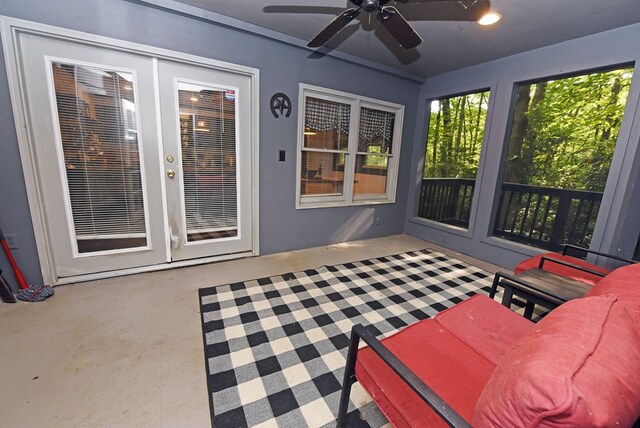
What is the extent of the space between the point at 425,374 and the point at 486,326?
0.55 m

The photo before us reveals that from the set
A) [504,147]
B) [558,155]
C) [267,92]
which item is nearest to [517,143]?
[558,155]

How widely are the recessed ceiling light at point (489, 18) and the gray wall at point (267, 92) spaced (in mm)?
1402

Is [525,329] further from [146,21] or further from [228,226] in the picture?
[146,21]

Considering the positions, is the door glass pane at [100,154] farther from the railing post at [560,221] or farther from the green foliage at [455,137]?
the railing post at [560,221]

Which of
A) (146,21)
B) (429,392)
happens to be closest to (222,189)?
(146,21)

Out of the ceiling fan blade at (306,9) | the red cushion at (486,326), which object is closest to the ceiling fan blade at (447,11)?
the ceiling fan blade at (306,9)

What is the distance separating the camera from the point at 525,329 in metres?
1.32

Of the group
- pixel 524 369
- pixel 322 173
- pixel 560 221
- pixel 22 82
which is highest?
pixel 22 82

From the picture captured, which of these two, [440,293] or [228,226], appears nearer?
[440,293]

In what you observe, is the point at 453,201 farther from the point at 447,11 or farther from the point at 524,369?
the point at 524,369

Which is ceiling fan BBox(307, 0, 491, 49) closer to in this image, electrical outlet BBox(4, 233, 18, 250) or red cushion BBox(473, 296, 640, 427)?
red cushion BBox(473, 296, 640, 427)

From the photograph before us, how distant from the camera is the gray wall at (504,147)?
2.25m

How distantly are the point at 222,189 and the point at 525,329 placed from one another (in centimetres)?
275

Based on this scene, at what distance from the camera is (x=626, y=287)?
1060 millimetres
